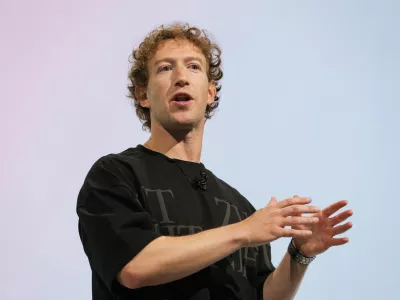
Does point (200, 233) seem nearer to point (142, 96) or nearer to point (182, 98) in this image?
point (182, 98)

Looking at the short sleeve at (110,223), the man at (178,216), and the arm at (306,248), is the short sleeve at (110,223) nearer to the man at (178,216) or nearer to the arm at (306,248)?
the man at (178,216)

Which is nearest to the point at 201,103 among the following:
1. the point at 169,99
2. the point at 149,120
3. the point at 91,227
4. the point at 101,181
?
the point at 169,99

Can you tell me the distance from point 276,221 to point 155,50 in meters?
0.79

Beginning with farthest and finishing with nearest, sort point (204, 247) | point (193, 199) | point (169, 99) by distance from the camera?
point (169, 99), point (193, 199), point (204, 247)

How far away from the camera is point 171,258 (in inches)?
58.1

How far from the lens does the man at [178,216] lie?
150cm

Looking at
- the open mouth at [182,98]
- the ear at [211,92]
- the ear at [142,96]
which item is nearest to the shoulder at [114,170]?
the open mouth at [182,98]

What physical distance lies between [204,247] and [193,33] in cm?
94

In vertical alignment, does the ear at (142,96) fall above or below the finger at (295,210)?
above

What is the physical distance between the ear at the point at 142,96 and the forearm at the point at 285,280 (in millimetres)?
652

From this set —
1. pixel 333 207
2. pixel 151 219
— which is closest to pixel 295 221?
pixel 333 207

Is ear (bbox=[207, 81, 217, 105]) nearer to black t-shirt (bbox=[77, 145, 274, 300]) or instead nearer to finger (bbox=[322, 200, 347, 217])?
black t-shirt (bbox=[77, 145, 274, 300])

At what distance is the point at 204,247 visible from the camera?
1.49 m

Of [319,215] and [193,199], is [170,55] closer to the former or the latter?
[193,199]
